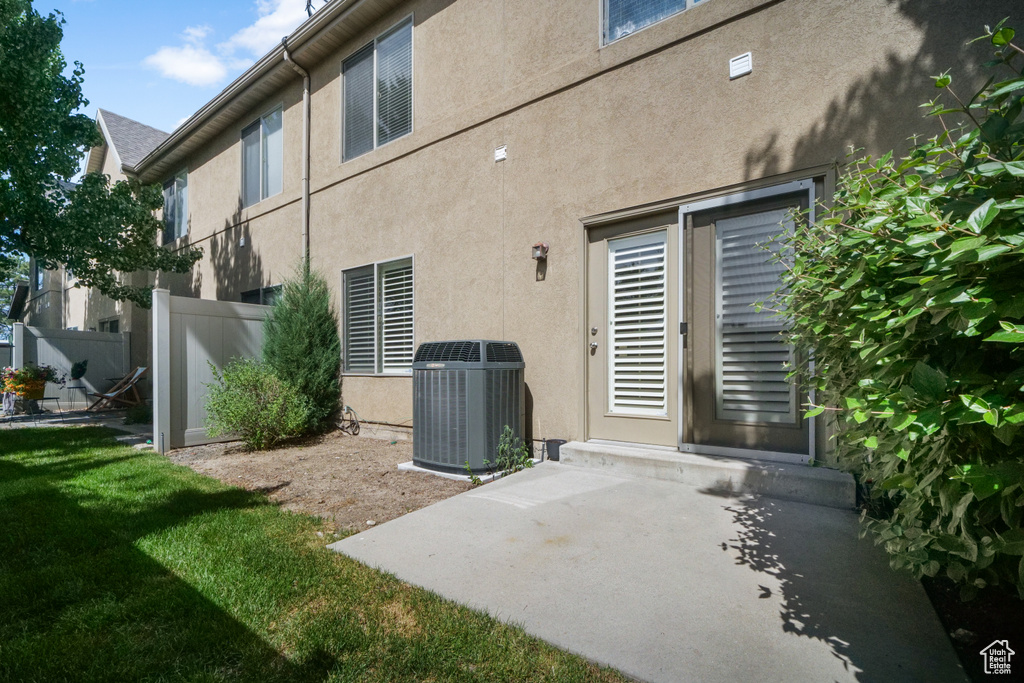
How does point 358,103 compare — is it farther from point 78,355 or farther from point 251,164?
point 78,355

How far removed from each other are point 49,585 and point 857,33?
5.88m

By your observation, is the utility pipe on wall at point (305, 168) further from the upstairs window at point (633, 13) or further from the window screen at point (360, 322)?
the upstairs window at point (633, 13)

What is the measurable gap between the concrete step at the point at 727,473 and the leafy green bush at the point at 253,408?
12.9 ft

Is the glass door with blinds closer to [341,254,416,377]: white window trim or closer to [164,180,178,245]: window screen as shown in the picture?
[341,254,416,377]: white window trim

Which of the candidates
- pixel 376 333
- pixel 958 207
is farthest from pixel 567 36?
pixel 958 207

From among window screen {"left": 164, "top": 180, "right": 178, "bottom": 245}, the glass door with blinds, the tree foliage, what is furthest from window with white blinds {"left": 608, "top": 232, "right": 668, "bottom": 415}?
window screen {"left": 164, "top": 180, "right": 178, "bottom": 245}

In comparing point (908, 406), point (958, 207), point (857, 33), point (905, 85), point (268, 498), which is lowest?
point (268, 498)

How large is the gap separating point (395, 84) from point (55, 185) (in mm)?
6324

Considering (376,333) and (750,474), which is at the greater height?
(376,333)

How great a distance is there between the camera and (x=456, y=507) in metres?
3.74

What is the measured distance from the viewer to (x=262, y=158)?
9.45 m

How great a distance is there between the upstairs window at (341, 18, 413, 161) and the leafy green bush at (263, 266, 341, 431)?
85.3 inches

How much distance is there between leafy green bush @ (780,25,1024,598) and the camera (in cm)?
115

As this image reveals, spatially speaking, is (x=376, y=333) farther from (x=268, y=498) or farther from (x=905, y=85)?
(x=905, y=85)
